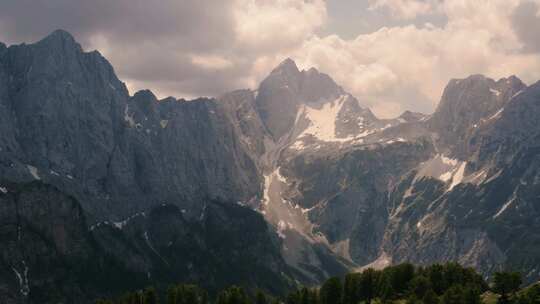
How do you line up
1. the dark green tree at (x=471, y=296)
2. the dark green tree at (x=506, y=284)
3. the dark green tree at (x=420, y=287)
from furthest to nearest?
the dark green tree at (x=420, y=287) < the dark green tree at (x=506, y=284) < the dark green tree at (x=471, y=296)

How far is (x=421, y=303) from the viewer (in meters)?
178

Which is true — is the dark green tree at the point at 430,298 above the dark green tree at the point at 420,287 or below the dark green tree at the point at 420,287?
below

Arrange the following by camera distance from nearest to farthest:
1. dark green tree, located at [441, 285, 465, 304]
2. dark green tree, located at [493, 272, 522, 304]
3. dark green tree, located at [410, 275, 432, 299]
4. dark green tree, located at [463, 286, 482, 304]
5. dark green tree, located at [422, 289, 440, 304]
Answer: dark green tree, located at [463, 286, 482, 304], dark green tree, located at [441, 285, 465, 304], dark green tree, located at [422, 289, 440, 304], dark green tree, located at [493, 272, 522, 304], dark green tree, located at [410, 275, 432, 299]

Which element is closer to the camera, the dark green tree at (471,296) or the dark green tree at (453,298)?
the dark green tree at (471,296)

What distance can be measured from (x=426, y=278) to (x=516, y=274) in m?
23.4

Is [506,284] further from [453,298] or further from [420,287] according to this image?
[420,287]

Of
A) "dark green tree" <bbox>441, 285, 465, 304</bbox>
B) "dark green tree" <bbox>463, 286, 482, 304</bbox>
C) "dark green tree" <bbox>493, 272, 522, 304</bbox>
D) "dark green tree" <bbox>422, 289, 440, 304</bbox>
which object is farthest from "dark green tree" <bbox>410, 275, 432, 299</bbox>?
"dark green tree" <bbox>493, 272, 522, 304</bbox>

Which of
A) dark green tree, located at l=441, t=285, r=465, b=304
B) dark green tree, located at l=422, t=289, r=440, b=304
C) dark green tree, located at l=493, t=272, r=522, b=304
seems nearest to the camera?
dark green tree, located at l=441, t=285, r=465, b=304

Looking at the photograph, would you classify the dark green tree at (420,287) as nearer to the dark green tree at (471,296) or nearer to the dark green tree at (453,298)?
the dark green tree at (453,298)

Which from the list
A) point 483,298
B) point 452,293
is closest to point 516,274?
point 483,298

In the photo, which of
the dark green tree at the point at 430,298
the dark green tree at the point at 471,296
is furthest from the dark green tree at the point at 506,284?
the dark green tree at the point at 430,298

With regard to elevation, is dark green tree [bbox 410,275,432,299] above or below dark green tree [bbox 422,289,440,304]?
above

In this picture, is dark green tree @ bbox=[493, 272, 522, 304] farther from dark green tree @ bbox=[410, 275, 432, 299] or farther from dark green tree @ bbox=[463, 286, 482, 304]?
dark green tree @ bbox=[410, 275, 432, 299]

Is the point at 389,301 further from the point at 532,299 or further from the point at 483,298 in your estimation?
the point at 532,299
